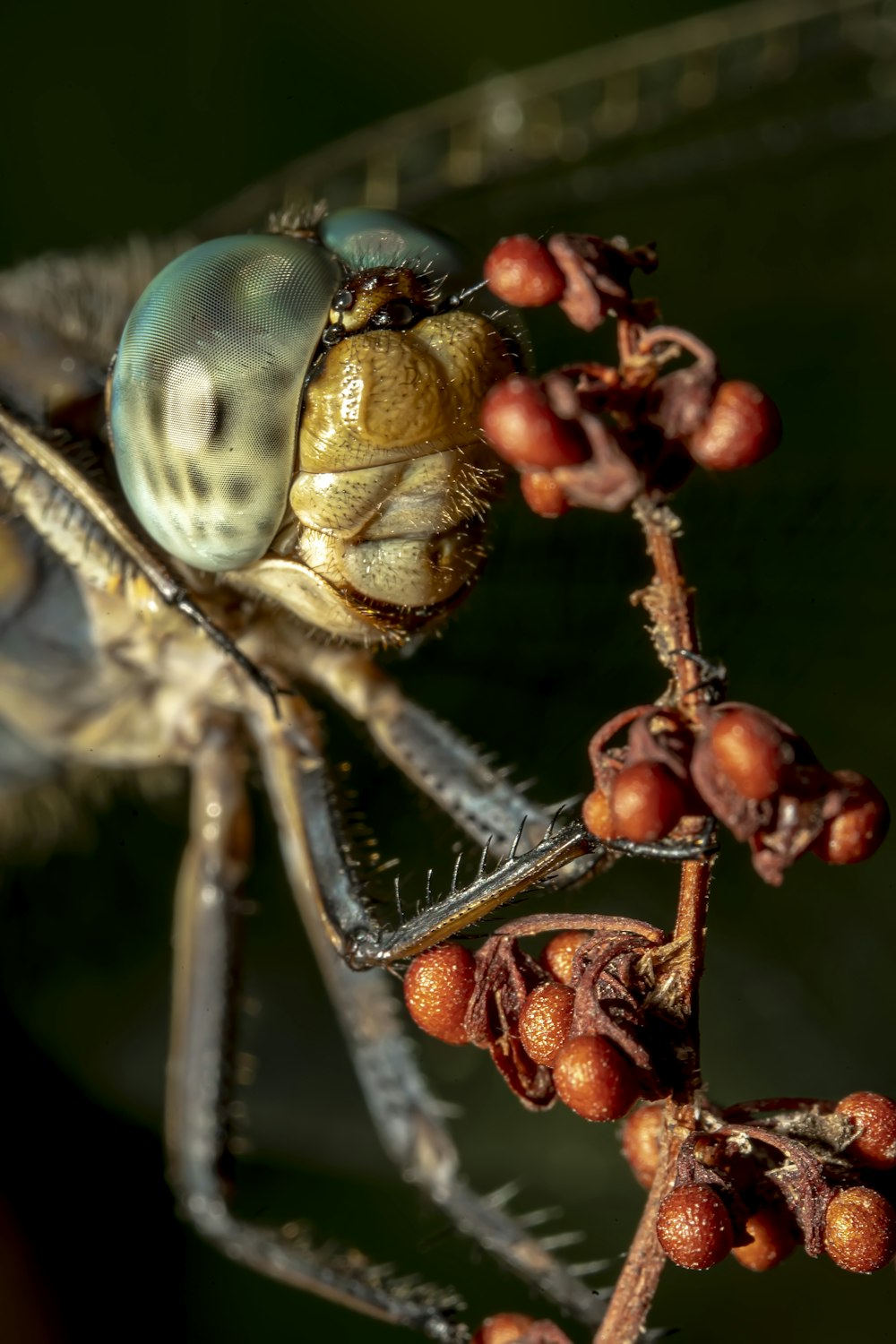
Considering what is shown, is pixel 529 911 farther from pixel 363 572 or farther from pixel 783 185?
pixel 783 185

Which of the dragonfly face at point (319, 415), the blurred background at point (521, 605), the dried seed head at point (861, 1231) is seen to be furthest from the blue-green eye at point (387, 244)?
the dried seed head at point (861, 1231)

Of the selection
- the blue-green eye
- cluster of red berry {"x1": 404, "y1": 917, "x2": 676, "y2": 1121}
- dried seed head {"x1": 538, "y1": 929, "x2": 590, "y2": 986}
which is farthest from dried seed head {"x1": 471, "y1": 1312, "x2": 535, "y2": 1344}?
the blue-green eye

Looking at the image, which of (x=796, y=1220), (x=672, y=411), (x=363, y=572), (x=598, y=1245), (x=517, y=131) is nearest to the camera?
(x=672, y=411)

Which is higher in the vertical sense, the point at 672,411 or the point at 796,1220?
the point at 672,411

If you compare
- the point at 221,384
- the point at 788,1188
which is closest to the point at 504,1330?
the point at 788,1188

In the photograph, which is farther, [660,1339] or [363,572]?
[660,1339]

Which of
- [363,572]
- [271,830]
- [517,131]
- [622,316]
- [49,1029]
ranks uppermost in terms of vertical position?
[517,131]

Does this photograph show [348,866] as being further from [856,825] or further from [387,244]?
[856,825]

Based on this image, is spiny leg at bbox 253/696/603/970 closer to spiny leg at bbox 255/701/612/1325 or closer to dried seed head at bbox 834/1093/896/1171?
spiny leg at bbox 255/701/612/1325

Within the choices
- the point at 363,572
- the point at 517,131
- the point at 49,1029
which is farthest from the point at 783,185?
the point at 49,1029
